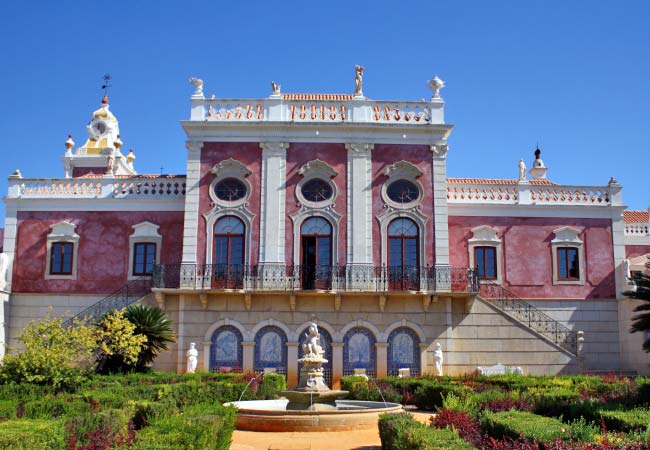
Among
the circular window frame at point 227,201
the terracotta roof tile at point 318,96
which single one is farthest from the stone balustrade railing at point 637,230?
the circular window frame at point 227,201

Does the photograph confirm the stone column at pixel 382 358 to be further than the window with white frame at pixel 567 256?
No

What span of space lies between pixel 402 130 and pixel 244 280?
8.31 m

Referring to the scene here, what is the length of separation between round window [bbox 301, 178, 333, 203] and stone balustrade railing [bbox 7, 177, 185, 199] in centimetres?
505

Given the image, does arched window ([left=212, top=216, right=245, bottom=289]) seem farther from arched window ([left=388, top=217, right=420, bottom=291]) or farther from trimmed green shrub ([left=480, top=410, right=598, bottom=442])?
trimmed green shrub ([left=480, top=410, right=598, bottom=442])

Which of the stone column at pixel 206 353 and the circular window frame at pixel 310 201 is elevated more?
the circular window frame at pixel 310 201

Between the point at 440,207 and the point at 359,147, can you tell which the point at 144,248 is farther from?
the point at 440,207

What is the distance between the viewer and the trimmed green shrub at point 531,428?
9805mm

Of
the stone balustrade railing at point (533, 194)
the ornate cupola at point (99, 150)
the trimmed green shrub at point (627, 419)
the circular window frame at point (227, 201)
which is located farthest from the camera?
the ornate cupola at point (99, 150)

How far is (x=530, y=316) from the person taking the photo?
1102 inches

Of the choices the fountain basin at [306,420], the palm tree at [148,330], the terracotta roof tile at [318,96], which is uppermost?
the terracotta roof tile at [318,96]

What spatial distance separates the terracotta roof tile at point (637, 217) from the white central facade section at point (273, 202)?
1697 centimetres

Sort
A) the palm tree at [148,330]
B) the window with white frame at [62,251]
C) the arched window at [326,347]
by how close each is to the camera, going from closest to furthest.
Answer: the palm tree at [148,330], the arched window at [326,347], the window with white frame at [62,251]

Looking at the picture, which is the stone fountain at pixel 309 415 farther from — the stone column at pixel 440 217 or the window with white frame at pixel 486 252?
the window with white frame at pixel 486 252

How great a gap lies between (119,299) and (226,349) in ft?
15.0
